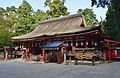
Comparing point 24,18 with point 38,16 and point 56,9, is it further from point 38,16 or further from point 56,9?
point 56,9

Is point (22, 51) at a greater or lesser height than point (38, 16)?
lesser

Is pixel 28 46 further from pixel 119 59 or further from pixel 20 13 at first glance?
pixel 20 13

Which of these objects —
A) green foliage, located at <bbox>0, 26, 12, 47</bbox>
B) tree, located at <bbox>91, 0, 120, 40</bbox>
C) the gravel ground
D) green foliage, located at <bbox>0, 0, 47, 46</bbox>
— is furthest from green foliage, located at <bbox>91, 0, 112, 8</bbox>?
green foliage, located at <bbox>0, 0, 47, 46</bbox>

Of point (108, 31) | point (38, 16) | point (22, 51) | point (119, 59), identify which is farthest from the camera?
point (38, 16)

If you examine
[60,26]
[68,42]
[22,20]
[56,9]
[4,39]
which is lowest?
[68,42]

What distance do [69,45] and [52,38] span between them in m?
2.34

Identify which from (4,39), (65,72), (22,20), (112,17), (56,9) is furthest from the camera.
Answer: (56,9)

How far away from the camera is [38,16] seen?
45750 mm

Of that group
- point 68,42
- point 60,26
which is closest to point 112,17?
point 60,26

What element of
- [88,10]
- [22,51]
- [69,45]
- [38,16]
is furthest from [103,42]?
[88,10]

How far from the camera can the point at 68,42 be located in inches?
960

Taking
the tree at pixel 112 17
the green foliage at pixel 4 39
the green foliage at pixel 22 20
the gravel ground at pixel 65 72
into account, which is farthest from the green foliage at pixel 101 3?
the green foliage at pixel 22 20

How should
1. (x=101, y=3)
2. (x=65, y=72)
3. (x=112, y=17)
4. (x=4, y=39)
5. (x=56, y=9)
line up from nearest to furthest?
(x=65, y=72), (x=101, y=3), (x=112, y=17), (x=4, y=39), (x=56, y=9)

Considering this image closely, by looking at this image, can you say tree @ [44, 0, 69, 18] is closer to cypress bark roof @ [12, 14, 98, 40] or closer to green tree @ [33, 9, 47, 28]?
green tree @ [33, 9, 47, 28]
